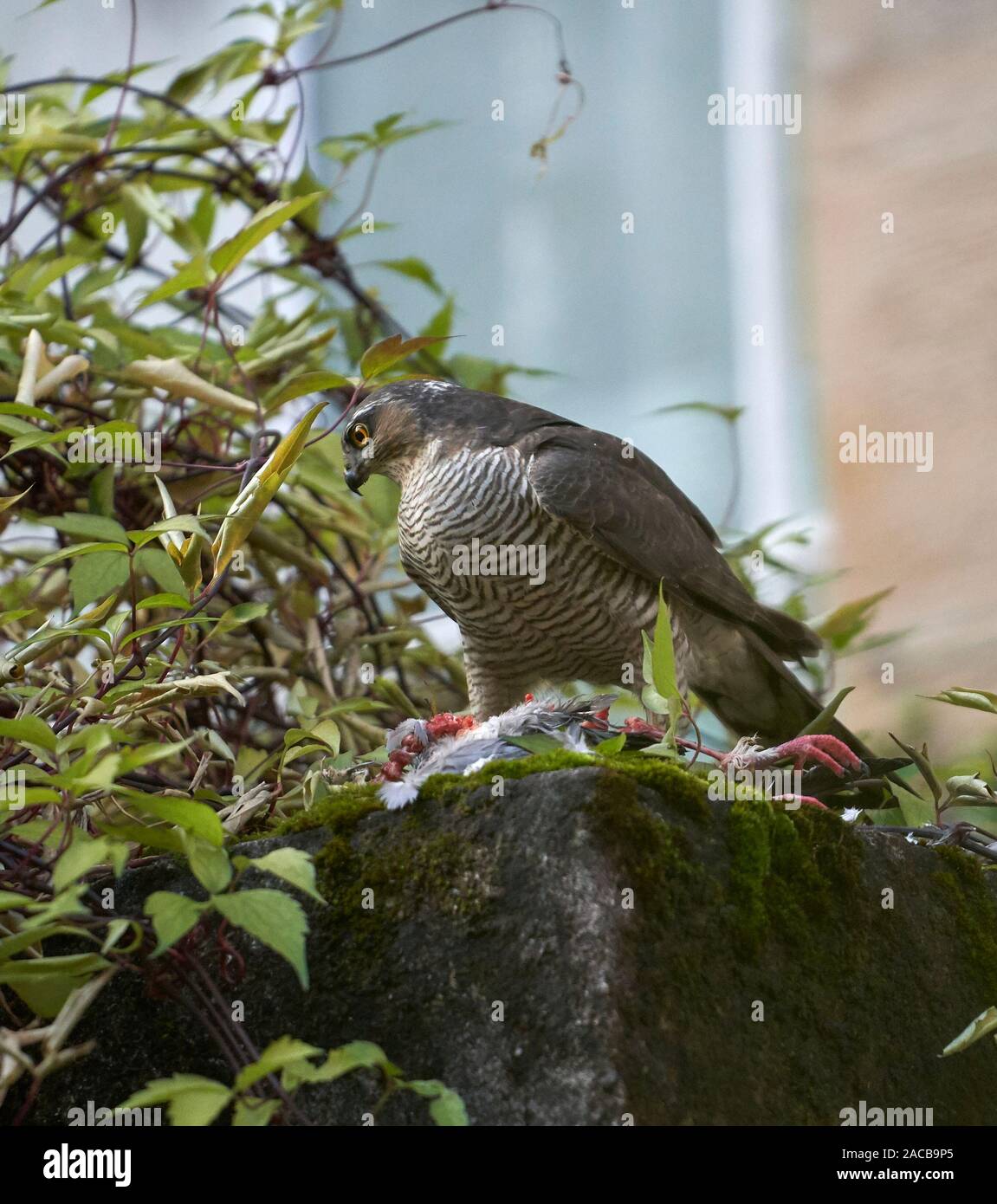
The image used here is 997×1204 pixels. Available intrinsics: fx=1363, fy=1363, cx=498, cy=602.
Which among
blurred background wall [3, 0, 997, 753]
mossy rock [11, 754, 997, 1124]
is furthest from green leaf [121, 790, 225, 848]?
blurred background wall [3, 0, 997, 753]

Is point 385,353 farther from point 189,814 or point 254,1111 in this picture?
point 254,1111

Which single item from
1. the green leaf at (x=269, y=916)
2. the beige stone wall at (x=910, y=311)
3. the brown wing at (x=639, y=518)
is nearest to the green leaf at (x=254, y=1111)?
the green leaf at (x=269, y=916)

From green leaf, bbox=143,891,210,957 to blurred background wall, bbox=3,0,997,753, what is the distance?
4322 millimetres

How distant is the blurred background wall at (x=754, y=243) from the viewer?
5.46m

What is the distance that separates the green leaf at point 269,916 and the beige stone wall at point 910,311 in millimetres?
4285

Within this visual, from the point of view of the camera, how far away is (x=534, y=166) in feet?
19.0

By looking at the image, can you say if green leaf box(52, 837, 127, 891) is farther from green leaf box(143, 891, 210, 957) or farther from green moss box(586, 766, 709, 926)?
green moss box(586, 766, 709, 926)

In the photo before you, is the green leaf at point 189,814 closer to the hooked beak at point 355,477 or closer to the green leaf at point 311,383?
the green leaf at point 311,383

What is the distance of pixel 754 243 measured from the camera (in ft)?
19.2

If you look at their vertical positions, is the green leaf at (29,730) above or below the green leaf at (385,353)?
below

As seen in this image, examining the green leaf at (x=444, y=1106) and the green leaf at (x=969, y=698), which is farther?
the green leaf at (x=969, y=698)

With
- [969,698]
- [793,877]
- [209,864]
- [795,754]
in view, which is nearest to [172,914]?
[209,864]
